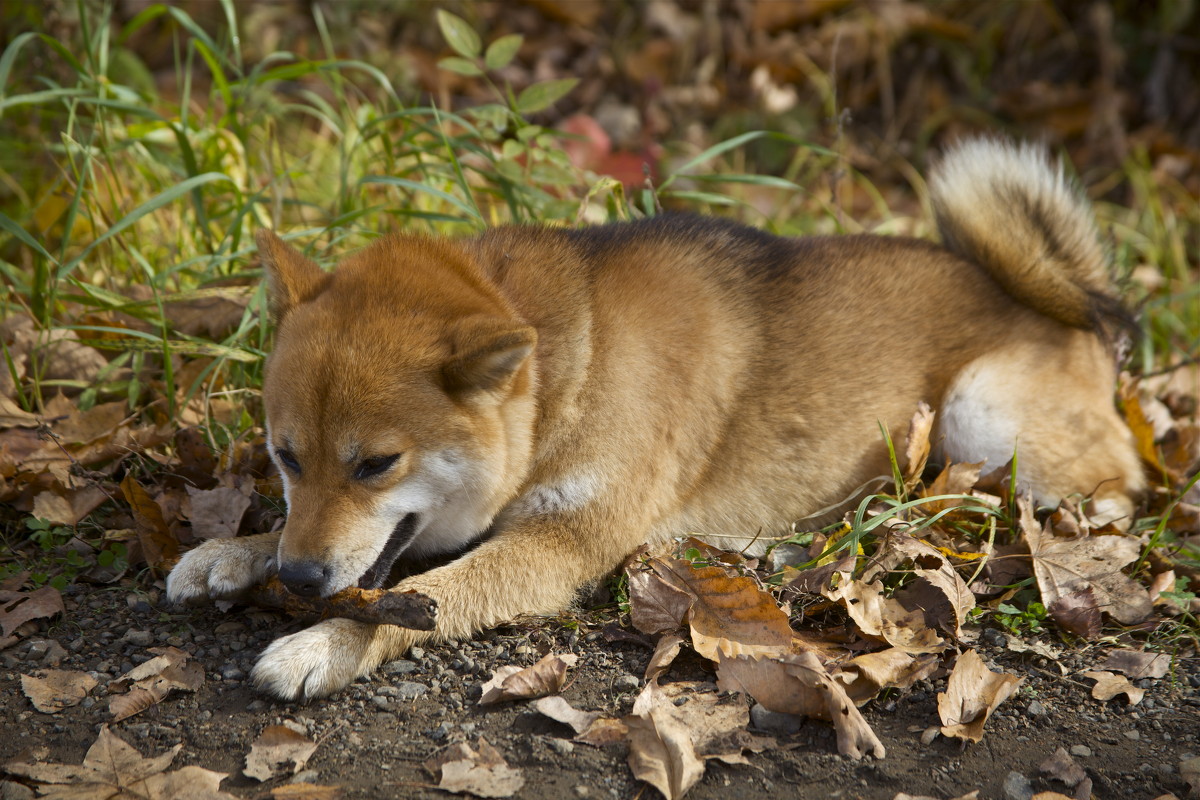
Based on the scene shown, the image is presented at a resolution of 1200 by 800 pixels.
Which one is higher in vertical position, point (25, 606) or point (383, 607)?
point (383, 607)

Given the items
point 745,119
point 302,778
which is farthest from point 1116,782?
point 745,119

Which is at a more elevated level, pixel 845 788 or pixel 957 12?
pixel 957 12

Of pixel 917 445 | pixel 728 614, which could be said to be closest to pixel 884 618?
pixel 728 614

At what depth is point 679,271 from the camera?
3.43 meters

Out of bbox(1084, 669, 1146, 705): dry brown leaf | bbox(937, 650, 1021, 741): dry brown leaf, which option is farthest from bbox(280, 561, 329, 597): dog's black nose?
bbox(1084, 669, 1146, 705): dry brown leaf

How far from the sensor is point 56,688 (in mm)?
2539

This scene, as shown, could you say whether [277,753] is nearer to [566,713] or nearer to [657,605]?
[566,713]

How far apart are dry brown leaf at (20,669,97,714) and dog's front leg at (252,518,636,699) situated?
442mm

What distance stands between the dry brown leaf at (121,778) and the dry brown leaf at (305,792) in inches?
4.0

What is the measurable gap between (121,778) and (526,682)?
0.98 meters

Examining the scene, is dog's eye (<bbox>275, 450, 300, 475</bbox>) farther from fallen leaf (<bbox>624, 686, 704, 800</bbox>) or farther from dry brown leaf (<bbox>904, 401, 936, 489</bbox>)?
dry brown leaf (<bbox>904, 401, 936, 489</bbox>)

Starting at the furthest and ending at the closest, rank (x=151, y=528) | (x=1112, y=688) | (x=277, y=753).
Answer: (x=151, y=528), (x=1112, y=688), (x=277, y=753)

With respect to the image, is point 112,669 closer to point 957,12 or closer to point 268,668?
point 268,668

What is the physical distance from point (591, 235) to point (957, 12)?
216 inches
